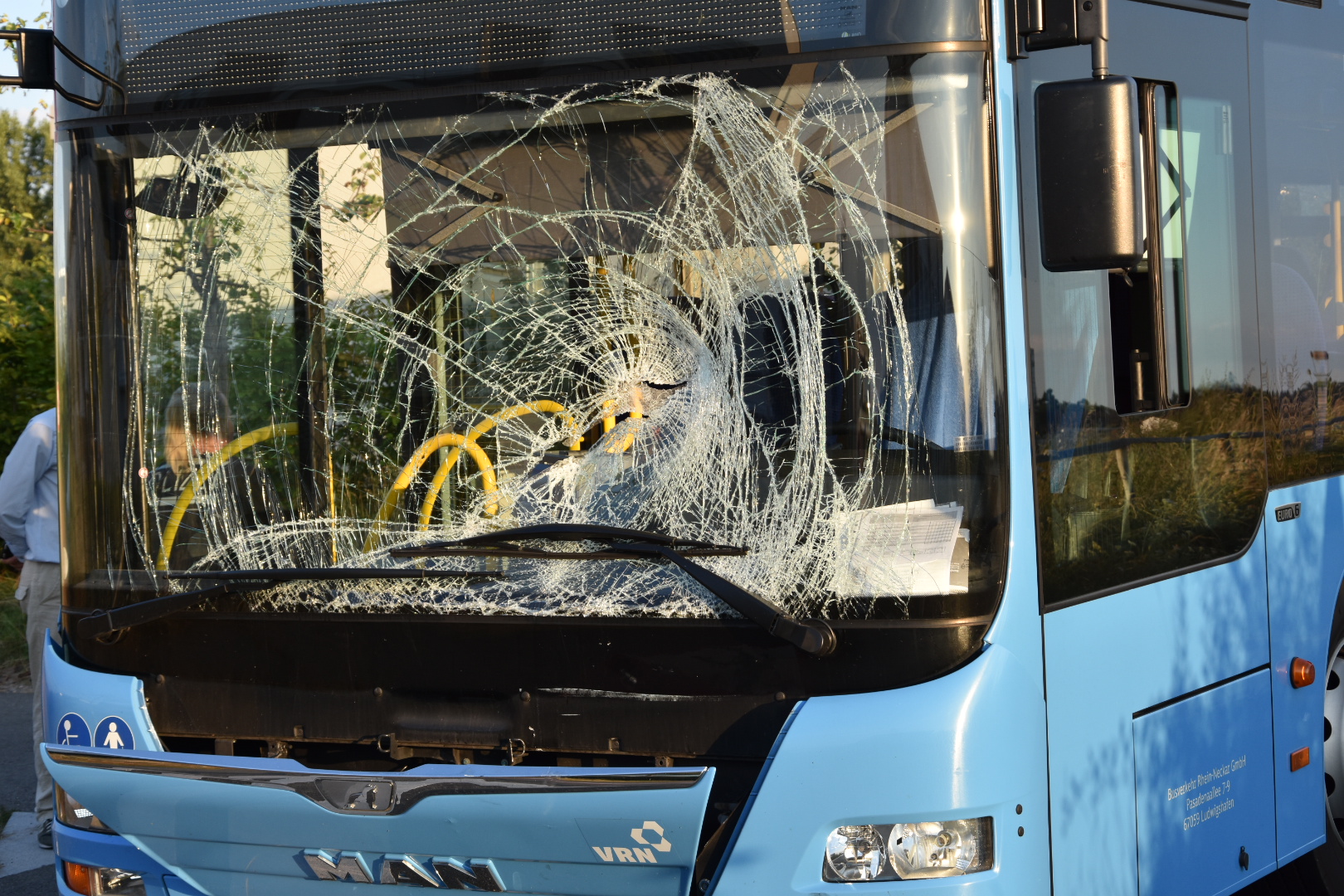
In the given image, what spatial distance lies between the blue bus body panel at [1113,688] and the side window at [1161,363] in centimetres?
7

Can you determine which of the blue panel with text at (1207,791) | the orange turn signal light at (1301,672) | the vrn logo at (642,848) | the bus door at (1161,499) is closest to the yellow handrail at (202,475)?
the vrn logo at (642,848)

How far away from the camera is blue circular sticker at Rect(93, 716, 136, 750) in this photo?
3.24 meters

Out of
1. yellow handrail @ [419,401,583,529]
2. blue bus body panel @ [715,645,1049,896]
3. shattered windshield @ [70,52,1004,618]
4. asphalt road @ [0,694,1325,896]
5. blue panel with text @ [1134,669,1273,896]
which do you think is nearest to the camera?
blue bus body panel @ [715,645,1049,896]

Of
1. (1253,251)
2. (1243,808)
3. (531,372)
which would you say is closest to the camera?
(531,372)

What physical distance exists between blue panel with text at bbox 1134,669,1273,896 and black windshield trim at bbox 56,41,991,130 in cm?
159

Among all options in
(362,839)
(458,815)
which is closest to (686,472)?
(458,815)

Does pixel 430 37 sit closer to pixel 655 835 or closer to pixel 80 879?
pixel 655 835

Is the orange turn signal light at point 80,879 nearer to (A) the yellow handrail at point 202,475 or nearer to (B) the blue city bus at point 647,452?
(B) the blue city bus at point 647,452

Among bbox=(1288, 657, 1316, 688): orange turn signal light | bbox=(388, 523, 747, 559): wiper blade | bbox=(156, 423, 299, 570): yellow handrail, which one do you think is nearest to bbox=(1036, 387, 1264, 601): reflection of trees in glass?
bbox=(1288, 657, 1316, 688): orange turn signal light

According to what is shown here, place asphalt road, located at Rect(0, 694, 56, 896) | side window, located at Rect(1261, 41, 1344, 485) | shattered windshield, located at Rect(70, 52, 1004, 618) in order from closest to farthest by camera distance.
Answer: shattered windshield, located at Rect(70, 52, 1004, 618) → side window, located at Rect(1261, 41, 1344, 485) → asphalt road, located at Rect(0, 694, 56, 896)

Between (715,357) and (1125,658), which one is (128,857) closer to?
(715,357)

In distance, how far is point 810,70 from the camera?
2779 mm

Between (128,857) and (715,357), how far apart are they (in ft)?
6.12

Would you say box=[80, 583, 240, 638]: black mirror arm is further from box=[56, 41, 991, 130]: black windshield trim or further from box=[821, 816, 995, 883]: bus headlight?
box=[821, 816, 995, 883]: bus headlight
